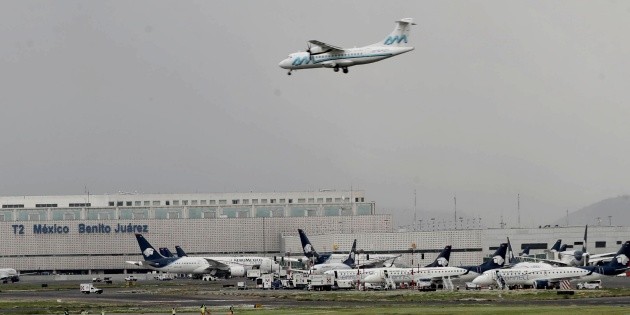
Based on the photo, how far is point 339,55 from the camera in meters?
142

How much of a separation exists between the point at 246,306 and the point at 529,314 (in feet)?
110

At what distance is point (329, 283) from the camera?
168m

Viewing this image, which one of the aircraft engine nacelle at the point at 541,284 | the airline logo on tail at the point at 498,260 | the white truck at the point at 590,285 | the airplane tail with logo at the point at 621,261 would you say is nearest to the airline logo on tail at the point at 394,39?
the aircraft engine nacelle at the point at 541,284

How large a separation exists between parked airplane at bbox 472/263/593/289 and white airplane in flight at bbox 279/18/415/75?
38188 mm

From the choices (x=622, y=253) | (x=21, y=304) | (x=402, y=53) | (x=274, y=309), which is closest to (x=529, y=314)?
(x=274, y=309)

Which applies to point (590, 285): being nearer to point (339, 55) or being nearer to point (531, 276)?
point (531, 276)

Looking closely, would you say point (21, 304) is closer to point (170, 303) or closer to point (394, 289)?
point (170, 303)

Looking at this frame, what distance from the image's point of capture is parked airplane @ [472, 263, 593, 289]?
163 metres

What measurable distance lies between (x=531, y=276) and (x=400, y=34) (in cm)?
4004

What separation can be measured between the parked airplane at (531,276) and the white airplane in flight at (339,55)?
125 feet

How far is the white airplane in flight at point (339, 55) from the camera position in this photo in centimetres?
14088

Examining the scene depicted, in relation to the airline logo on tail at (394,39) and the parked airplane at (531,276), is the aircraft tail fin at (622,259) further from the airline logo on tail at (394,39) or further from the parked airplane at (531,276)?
the airline logo on tail at (394,39)

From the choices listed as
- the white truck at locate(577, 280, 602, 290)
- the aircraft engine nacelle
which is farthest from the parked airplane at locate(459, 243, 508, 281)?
the white truck at locate(577, 280, 602, 290)

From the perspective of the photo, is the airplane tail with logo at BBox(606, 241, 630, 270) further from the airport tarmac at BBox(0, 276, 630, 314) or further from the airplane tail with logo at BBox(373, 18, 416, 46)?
the airplane tail with logo at BBox(373, 18, 416, 46)
